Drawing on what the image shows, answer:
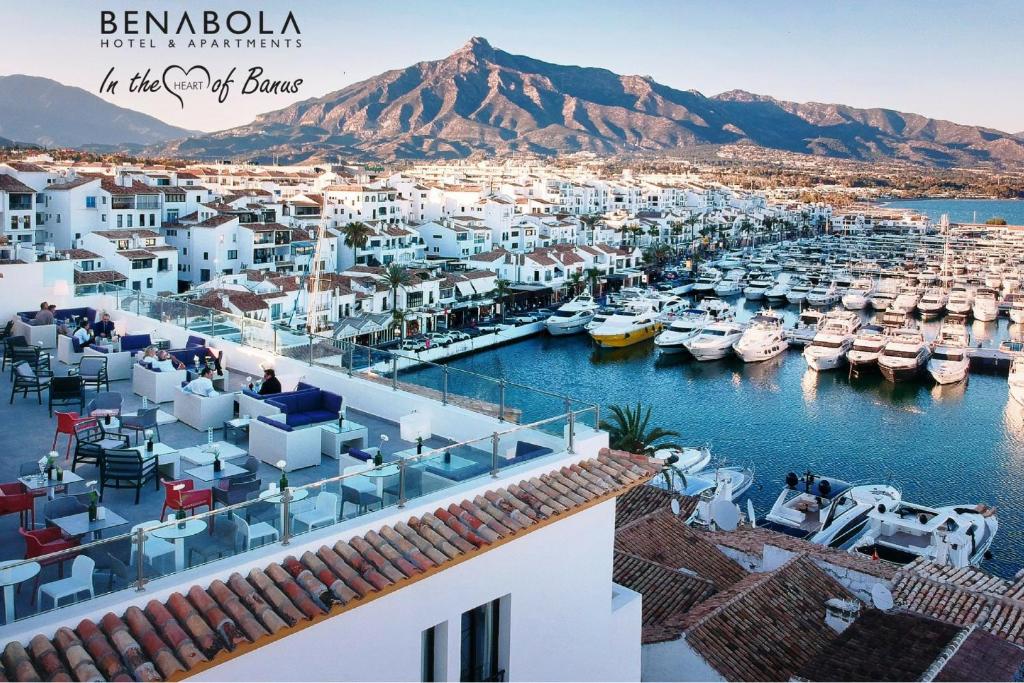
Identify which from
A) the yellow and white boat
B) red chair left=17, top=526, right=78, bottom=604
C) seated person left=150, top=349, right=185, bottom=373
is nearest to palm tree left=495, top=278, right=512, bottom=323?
the yellow and white boat

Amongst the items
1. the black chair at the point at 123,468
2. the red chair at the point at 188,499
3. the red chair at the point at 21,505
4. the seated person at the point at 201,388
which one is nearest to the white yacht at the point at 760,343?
the seated person at the point at 201,388

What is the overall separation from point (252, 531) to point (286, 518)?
21 cm

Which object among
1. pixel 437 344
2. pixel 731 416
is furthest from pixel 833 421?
pixel 437 344

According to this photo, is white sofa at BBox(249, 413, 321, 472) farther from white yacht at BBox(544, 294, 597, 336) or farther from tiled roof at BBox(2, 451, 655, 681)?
white yacht at BBox(544, 294, 597, 336)

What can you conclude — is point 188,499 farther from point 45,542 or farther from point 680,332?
point 680,332

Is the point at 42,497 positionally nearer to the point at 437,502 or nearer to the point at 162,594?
the point at 162,594

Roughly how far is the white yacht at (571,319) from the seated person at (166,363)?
43958 mm

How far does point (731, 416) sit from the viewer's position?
121ft

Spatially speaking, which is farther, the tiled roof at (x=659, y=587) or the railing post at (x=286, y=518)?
the tiled roof at (x=659, y=587)

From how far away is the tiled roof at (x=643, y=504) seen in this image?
1802cm

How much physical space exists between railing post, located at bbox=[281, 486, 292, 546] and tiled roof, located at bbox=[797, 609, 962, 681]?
6.87m

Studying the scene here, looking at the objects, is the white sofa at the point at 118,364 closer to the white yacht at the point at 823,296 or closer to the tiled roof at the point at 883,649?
the tiled roof at the point at 883,649

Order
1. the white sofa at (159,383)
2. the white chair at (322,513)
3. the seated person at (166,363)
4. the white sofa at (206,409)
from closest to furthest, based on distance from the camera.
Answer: the white chair at (322,513), the white sofa at (206,409), the white sofa at (159,383), the seated person at (166,363)

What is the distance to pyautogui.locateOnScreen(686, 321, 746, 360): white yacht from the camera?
4734 centimetres
